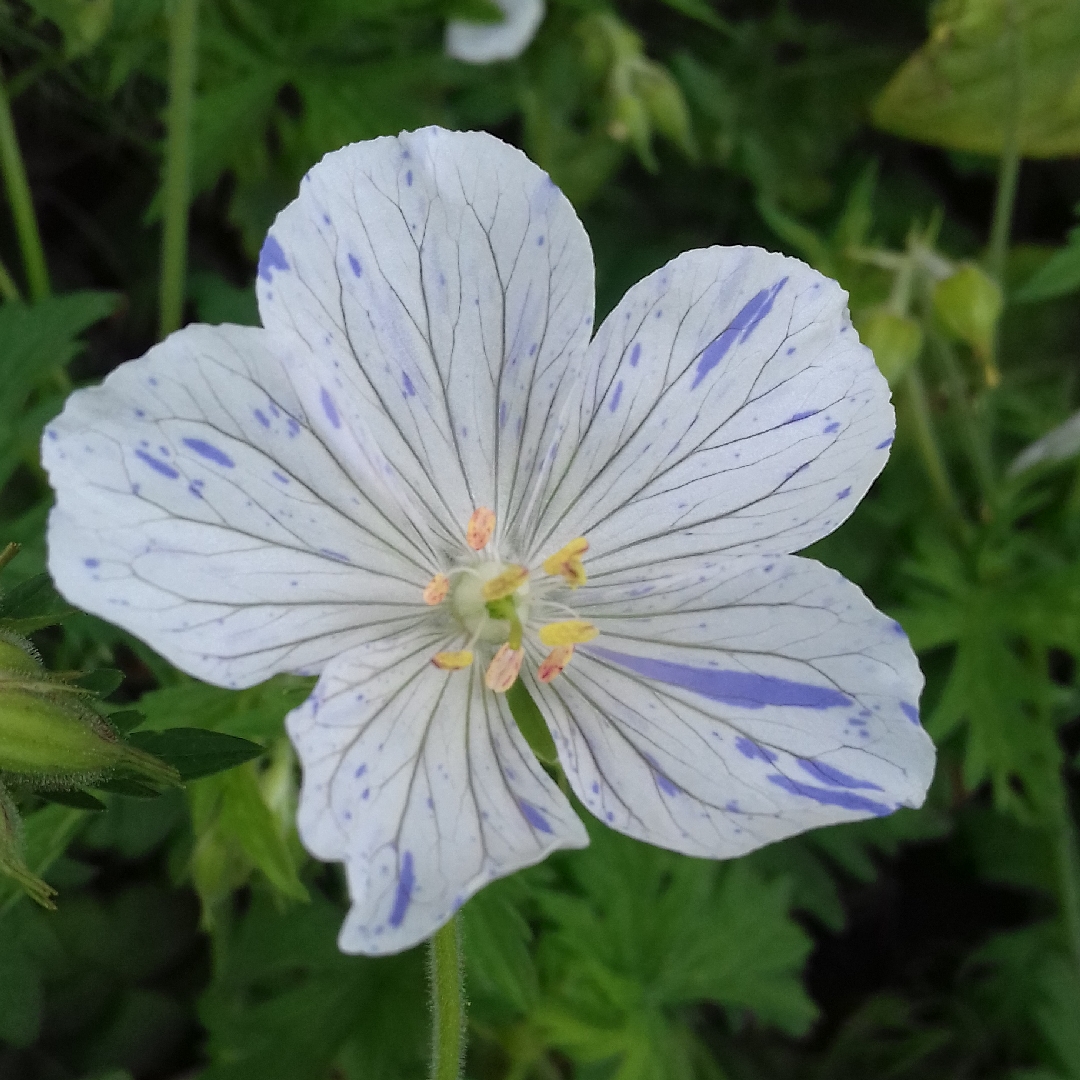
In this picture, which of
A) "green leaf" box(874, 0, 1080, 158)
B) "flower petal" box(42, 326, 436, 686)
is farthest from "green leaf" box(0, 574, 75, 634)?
"green leaf" box(874, 0, 1080, 158)

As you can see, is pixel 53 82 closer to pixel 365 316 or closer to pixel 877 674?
pixel 365 316

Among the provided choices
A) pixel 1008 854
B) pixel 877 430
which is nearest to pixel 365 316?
pixel 877 430

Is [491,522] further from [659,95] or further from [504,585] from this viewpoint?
[659,95]

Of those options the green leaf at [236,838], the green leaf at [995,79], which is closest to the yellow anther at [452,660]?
the green leaf at [236,838]

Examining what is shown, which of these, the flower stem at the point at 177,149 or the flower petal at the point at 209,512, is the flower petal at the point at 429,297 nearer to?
the flower petal at the point at 209,512

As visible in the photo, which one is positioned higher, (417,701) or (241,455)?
(241,455)
